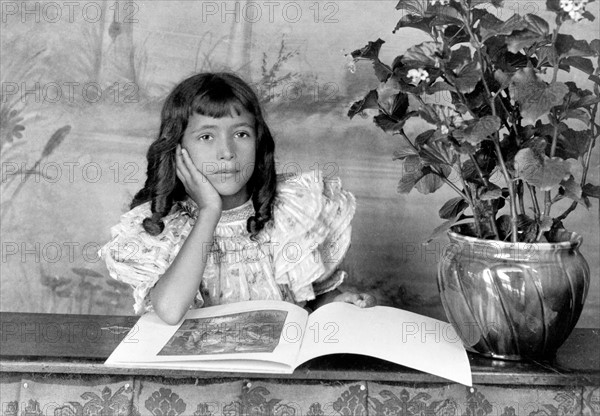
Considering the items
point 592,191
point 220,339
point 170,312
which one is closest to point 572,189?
point 592,191

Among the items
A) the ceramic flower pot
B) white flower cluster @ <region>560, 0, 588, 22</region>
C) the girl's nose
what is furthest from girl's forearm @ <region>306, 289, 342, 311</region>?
white flower cluster @ <region>560, 0, 588, 22</region>

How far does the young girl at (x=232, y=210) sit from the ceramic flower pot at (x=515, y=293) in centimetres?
34

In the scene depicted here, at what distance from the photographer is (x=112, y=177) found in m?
2.10

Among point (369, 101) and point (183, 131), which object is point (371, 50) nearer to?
point (369, 101)

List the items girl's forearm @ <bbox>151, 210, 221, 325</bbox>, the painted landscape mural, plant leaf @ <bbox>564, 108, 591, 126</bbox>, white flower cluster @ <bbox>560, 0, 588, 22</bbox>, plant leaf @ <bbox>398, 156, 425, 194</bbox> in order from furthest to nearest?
the painted landscape mural < girl's forearm @ <bbox>151, 210, 221, 325</bbox> < plant leaf @ <bbox>398, 156, 425, 194</bbox> < plant leaf @ <bbox>564, 108, 591, 126</bbox> < white flower cluster @ <bbox>560, 0, 588, 22</bbox>

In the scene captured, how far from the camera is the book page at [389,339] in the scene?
1181 mm

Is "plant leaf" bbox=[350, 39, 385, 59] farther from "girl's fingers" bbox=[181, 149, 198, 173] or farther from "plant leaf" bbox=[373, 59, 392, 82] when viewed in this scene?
"girl's fingers" bbox=[181, 149, 198, 173]

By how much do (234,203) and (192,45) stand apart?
1.72ft

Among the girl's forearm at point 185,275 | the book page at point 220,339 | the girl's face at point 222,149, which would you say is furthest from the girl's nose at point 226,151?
the book page at point 220,339

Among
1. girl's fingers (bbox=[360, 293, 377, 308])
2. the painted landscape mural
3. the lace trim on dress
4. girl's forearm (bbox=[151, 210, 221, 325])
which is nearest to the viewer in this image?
girl's forearm (bbox=[151, 210, 221, 325])

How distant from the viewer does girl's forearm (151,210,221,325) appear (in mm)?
1415

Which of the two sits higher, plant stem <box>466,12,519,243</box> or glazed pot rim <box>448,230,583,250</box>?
plant stem <box>466,12,519,243</box>

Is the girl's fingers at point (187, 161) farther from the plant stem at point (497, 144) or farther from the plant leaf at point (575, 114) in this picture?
the plant leaf at point (575, 114)

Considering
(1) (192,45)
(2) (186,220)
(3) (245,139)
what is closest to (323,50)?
(1) (192,45)
